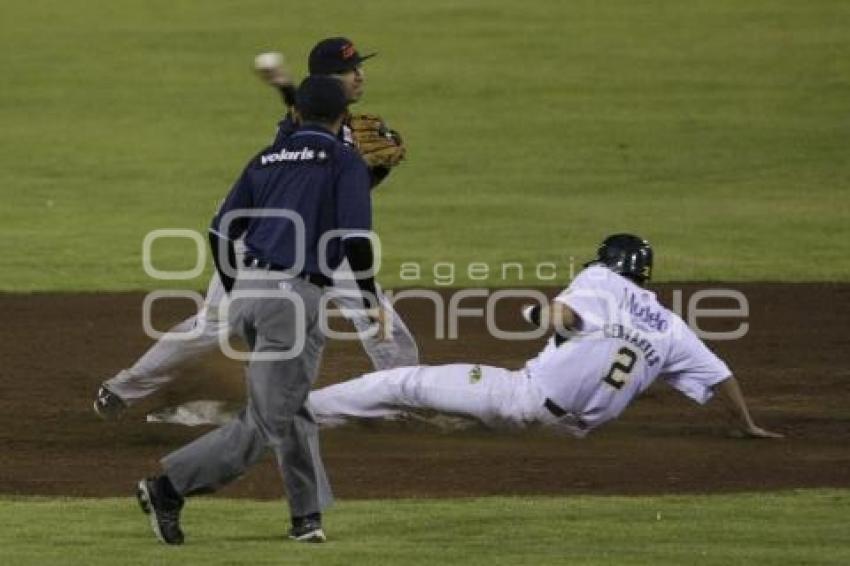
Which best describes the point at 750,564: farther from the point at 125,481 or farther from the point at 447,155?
the point at 447,155

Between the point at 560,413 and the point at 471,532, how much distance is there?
1752mm

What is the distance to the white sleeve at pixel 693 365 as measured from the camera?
9.64 m

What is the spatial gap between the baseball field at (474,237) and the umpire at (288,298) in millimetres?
242

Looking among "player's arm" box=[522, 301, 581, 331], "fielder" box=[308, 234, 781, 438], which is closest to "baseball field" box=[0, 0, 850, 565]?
"fielder" box=[308, 234, 781, 438]

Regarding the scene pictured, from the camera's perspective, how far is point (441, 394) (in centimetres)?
977

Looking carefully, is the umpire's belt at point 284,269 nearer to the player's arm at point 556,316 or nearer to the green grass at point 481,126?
the player's arm at point 556,316

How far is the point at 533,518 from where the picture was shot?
8.34 meters

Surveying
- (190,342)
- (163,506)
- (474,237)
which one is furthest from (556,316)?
(474,237)

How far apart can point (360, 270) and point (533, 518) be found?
138 centimetres

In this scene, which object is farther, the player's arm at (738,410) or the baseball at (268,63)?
the baseball at (268,63)

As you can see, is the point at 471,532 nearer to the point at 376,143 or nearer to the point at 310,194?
the point at 310,194

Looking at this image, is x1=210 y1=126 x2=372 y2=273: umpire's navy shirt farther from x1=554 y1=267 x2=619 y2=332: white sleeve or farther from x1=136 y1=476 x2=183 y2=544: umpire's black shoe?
x1=554 y1=267 x2=619 y2=332: white sleeve

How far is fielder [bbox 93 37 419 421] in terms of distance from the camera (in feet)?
32.1

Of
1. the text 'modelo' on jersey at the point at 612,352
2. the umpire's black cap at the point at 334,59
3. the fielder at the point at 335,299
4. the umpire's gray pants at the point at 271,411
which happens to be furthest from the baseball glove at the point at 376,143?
the umpire's gray pants at the point at 271,411
